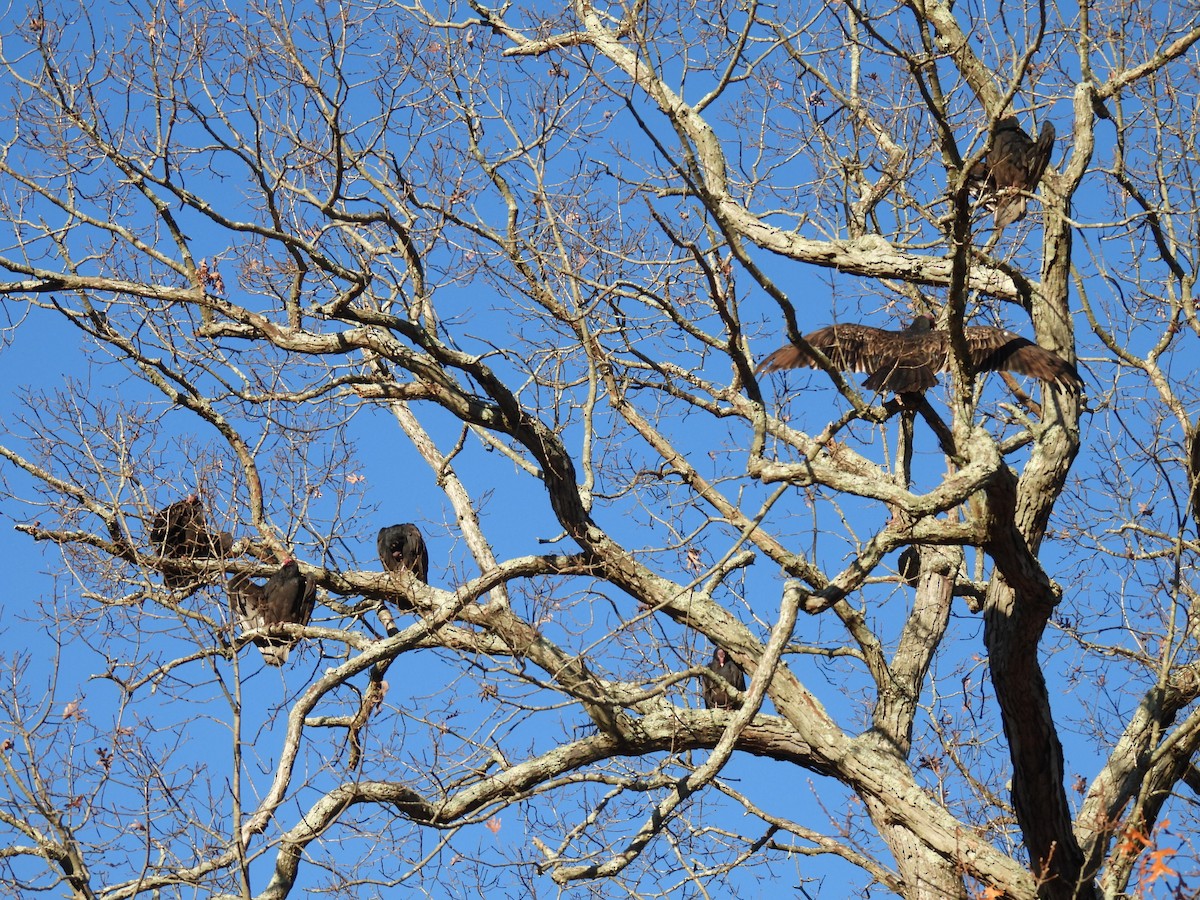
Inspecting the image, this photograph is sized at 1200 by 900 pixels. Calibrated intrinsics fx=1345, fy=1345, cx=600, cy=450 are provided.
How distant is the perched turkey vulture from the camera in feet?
16.6

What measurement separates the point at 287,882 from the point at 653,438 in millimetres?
2533

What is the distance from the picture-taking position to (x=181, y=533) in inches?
255

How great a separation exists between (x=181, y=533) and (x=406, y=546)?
4.50ft

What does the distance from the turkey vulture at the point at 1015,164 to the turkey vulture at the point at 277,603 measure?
3770 mm

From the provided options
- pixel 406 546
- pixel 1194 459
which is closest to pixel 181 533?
pixel 406 546

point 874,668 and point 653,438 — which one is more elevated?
point 653,438

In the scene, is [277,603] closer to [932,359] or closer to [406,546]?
[406,546]

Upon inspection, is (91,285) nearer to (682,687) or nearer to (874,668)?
(682,687)

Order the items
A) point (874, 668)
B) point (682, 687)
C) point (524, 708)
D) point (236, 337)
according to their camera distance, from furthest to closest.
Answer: point (874, 668) → point (682, 687) → point (236, 337) → point (524, 708)

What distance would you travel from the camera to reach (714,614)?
5633 millimetres

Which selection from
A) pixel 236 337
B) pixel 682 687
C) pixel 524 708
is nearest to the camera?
pixel 524 708

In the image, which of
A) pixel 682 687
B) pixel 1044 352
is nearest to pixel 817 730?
pixel 682 687

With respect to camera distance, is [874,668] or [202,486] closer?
[202,486]

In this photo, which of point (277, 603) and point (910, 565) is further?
point (910, 565)
